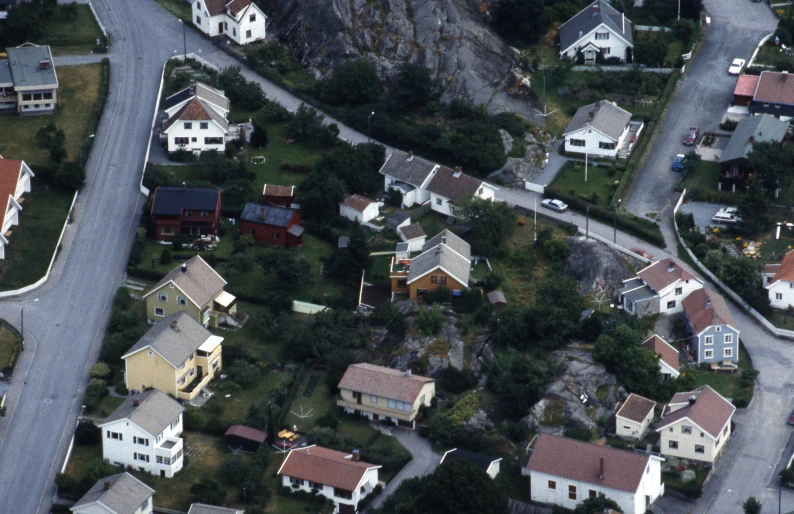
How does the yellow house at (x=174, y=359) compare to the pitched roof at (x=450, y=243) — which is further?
the pitched roof at (x=450, y=243)

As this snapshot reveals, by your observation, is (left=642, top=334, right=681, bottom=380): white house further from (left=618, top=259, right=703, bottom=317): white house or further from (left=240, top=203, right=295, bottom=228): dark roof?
(left=240, top=203, right=295, bottom=228): dark roof

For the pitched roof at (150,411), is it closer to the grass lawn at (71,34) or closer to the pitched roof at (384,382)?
the pitched roof at (384,382)

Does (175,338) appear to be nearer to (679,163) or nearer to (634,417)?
(634,417)

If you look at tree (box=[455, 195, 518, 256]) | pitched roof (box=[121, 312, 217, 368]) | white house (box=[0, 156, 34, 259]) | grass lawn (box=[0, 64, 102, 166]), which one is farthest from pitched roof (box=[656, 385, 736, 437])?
grass lawn (box=[0, 64, 102, 166])

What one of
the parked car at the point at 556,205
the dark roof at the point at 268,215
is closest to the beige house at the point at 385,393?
the dark roof at the point at 268,215

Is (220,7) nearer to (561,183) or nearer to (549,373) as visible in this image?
(561,183)

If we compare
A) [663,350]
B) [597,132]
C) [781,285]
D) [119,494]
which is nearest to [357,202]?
[597,132]
